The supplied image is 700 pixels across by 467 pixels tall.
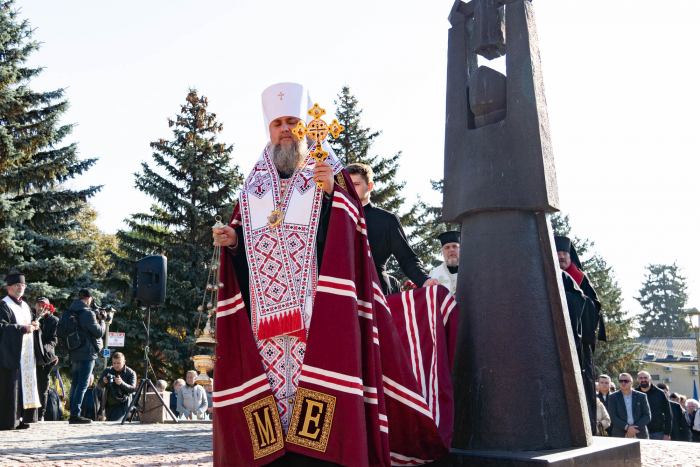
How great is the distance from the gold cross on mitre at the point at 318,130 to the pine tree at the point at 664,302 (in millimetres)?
95205

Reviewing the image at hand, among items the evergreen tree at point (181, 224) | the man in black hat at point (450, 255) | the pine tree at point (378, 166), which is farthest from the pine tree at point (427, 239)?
the man in black hat at point (450, 255)

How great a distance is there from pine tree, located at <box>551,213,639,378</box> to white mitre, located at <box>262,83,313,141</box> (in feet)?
95.2

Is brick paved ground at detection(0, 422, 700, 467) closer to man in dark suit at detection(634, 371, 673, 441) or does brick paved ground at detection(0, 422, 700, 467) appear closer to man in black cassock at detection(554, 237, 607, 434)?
man in black cassock at detection(554, 237, 607, 434)

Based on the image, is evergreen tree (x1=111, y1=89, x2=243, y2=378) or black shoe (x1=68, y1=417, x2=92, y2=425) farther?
evergreen tree (x1=111, y1=89, x2=243, y2=378)

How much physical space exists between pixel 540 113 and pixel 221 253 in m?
2.36

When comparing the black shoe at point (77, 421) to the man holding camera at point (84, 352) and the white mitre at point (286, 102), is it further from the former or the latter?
the white mitre at point (286, 102)

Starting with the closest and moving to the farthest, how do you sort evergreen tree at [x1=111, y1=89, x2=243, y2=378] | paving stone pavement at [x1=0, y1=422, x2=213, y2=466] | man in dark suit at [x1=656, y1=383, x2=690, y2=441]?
paving stone pavement at [x1=0, y1=422, x2=213, y2=466] → man in dark suit at [x1=656, y1=383, x2=690, y2=441] → evergreen tree at [x1=111, y1=89, x2=243, y2=378]

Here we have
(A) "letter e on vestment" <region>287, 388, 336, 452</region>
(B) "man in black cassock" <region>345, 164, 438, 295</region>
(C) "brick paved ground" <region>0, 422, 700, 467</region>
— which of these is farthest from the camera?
(C) "brick paved ground" <region>0, 422, 700, 467</region>

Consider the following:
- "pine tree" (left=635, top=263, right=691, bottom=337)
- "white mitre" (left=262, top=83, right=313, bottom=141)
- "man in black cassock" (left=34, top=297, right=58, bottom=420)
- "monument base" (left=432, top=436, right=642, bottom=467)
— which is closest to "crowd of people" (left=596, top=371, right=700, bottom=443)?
"monument base" (left=432, top=436, right=642, bottom=467)

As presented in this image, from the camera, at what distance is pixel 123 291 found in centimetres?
2677

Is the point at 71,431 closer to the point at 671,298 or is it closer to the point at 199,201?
the point at 199,201

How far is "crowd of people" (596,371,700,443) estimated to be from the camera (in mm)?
10914

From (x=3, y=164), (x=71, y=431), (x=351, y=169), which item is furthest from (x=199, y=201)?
(x=351, y=169)

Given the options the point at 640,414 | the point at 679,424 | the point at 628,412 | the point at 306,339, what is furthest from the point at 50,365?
the point at 679,424
